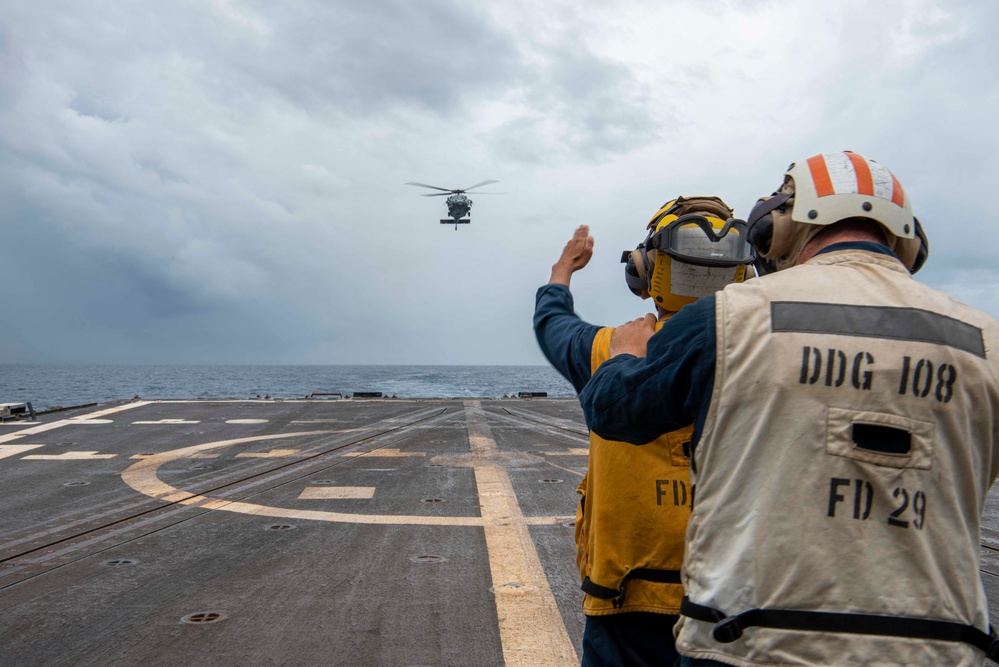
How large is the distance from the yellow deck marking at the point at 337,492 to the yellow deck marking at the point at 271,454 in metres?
2.80

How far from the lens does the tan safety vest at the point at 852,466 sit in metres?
1.40

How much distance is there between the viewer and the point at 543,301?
2.20 metres

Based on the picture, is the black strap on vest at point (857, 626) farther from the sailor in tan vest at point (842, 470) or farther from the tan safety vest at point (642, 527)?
the tan safety vest at point (642, 527)

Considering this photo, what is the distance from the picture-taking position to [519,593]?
13.7 feet

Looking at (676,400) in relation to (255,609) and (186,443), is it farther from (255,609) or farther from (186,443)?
(186,443)

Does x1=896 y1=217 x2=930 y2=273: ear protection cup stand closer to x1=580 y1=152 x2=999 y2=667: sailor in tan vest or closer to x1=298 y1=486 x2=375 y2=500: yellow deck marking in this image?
x1=580 y1=152 x2=999 y2=667: sailor in tan vest

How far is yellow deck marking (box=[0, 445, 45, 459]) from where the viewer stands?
10266 millimetres

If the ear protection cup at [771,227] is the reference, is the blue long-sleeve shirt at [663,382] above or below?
below

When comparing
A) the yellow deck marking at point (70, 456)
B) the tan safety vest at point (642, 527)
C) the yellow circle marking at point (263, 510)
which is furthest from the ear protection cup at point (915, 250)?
the yellow deck marking at point (70, 456)

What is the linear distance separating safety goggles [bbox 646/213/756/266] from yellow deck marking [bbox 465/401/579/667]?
221 cm

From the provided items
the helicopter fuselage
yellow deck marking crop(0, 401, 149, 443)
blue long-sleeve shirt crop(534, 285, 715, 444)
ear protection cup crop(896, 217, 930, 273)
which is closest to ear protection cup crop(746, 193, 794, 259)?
ear protection cup crop(896, 217, 930, 273)

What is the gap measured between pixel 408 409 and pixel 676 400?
18.3 m

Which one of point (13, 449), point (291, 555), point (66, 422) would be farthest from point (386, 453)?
point (66, 422)

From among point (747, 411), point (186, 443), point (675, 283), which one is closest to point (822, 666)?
point (747, 411)
